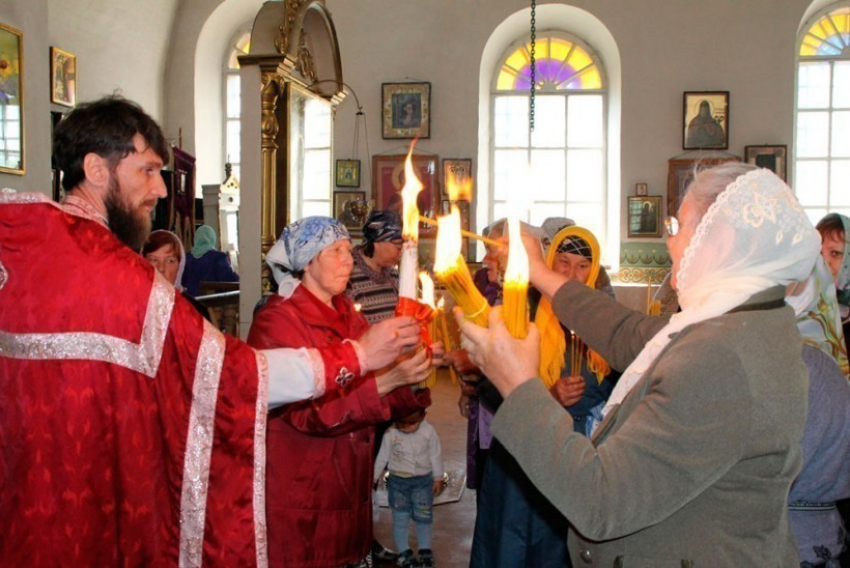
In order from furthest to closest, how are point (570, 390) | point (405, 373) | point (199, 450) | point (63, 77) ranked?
point (63, 77), point (570, 390), point (405, 373), point (199, 450)

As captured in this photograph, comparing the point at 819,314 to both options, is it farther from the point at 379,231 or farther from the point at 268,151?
the point at 268,151

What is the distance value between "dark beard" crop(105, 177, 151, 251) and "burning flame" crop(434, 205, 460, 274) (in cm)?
96

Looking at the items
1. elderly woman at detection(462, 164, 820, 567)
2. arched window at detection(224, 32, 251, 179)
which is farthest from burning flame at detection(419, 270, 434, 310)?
arched window at detection(224, 32, 251, 179)

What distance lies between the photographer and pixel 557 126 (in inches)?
498

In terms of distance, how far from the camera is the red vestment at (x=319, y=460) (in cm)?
258

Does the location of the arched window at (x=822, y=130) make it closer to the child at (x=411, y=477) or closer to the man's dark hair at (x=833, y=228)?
A: the man's dark hair at (x=833, y=228)

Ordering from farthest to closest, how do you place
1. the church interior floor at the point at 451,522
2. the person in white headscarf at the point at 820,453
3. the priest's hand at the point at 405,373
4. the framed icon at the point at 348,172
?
the framed icon at the point at 348,172
the church interior floor at the point at 451,522
the person in white headscarf at the point at 820,453
the priest's hand at the point at 405,373

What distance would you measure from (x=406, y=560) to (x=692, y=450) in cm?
321

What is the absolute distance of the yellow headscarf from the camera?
3.09m

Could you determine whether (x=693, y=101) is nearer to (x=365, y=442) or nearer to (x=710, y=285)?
(x=365, y=442)

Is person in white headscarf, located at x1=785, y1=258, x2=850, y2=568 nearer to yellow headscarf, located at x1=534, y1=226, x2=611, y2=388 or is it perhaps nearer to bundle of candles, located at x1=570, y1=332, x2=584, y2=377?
yellow headscarf, located at x1=534, y1=226, x2=611, y2=388

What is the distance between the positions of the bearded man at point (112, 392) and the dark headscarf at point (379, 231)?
2378mm

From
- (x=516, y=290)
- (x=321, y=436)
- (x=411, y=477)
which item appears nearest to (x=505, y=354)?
(x=516, y=290)

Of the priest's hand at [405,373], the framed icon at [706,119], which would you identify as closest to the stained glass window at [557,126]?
the framed icon at [706,119]
